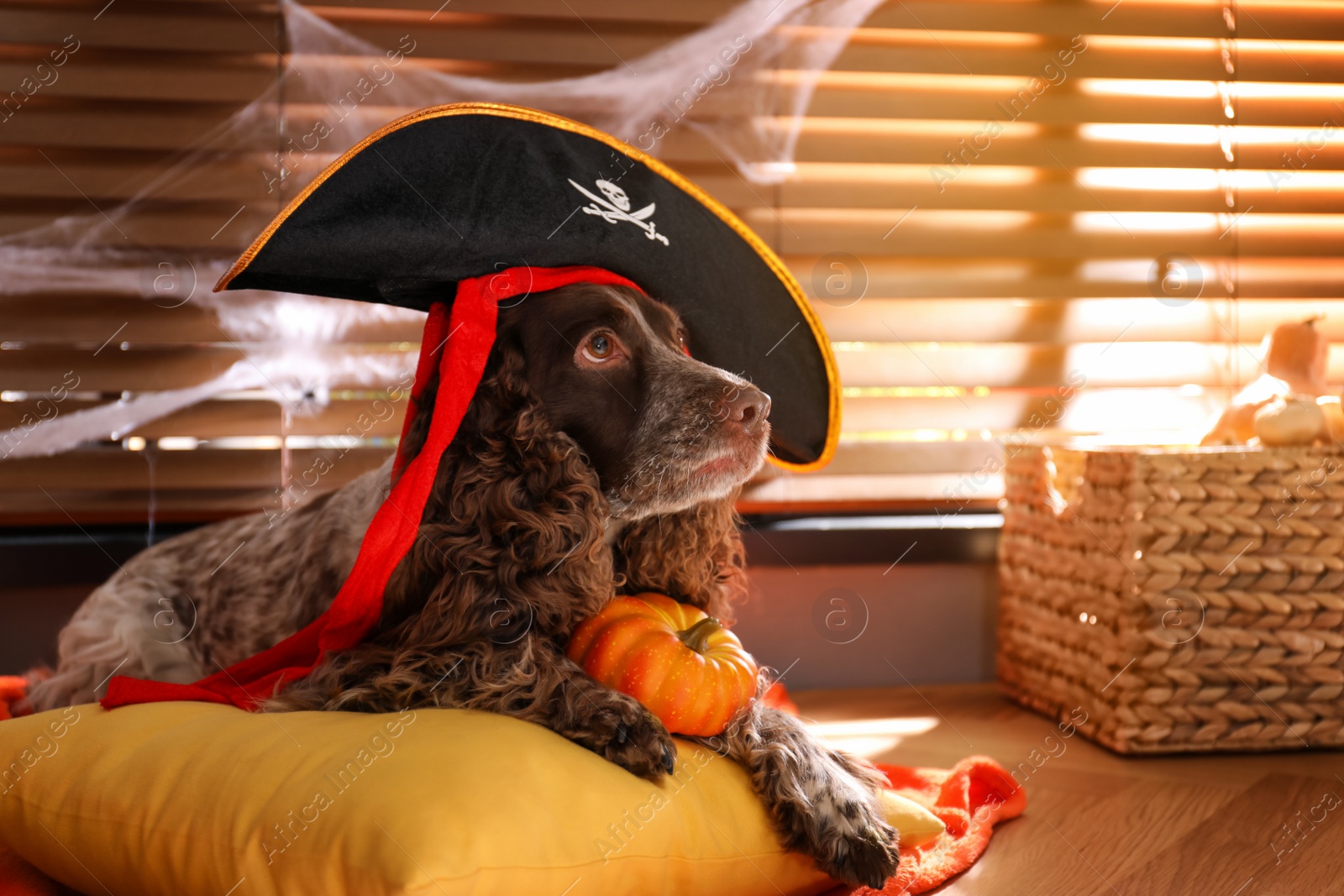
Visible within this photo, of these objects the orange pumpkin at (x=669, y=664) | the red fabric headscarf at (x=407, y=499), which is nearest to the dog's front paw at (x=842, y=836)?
the orange pumpkin at (x=669, y=664)

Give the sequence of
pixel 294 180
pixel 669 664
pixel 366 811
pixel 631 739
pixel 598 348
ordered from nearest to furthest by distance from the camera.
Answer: pixel 366 811
pixel 631 739
pixel 669 664
pixel 598 348
pixel 294 180

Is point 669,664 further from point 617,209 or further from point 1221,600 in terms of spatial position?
point 1221,600

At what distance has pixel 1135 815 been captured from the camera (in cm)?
195

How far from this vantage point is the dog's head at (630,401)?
65.9 inches

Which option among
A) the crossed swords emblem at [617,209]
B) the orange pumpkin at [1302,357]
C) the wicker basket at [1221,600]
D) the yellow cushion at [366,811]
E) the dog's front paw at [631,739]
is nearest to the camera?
the yellow cushion at [366,811]

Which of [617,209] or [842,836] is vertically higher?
[617,209]

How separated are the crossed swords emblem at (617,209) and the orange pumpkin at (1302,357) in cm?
184

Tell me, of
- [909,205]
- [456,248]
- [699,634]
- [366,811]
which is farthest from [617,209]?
[909,205]

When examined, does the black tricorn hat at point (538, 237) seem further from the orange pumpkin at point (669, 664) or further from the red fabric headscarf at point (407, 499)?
the orange pumpkin at point (669, 664)

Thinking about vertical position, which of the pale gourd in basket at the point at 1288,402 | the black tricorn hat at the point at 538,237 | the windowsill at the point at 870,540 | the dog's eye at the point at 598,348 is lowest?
the windowsill at the point at 870,540

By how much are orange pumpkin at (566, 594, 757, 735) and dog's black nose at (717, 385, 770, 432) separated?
1.21ft

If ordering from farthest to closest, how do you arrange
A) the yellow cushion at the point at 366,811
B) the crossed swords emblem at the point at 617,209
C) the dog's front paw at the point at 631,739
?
the crossed swords emblem at the point at 617,209 < the dog's front paw at the point at 631,739 < the yellow cushion at the point at 366,811

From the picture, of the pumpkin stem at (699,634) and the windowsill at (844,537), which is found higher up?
the pumpkin stem at (699,634)

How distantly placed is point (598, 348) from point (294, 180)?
151 centimetres
